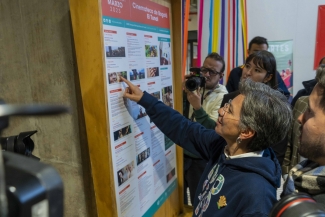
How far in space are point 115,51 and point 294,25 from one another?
3.52m

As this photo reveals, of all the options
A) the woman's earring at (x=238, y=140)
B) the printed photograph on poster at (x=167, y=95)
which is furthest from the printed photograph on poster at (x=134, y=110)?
the woman's earring at (x=238, y=140)

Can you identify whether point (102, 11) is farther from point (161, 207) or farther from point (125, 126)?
point (161, 207)

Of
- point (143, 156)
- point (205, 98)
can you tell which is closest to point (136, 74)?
point (143, 156)

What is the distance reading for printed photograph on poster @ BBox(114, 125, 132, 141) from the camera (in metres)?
1.07

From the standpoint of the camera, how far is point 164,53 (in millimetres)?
1455

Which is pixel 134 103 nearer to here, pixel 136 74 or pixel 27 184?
pixel 136 74

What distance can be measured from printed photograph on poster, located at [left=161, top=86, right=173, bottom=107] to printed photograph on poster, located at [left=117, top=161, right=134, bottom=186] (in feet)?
1.41

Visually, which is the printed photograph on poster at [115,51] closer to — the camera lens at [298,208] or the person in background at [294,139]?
the camera lens at [298,208]

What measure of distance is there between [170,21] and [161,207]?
99 cm

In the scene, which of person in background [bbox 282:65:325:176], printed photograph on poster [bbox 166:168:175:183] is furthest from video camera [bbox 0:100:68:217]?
person in background [bbox 282:65:325:176]

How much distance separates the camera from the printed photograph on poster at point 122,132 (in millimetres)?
1071

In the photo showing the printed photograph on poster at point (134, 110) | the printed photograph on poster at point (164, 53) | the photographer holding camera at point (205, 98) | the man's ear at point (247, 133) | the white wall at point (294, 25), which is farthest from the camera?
the white wall at point (294, 25)

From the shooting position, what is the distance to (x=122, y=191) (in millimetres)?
1122

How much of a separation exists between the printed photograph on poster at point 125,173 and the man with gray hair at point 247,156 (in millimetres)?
271
